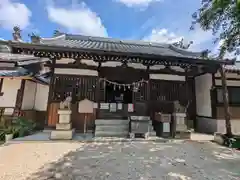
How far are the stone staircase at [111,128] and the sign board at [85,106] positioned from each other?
59 cm

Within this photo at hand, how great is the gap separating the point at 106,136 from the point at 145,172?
350 cm

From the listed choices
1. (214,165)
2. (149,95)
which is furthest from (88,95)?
(214,165)

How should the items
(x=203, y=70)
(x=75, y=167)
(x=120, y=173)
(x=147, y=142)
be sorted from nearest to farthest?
(x=120, y=173) < (x=75, y=167) < (x=147, y=142) < (x=203, y=70)

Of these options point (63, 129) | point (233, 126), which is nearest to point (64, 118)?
point (63, 129)

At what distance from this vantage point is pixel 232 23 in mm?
4723

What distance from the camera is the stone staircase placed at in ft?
21.5

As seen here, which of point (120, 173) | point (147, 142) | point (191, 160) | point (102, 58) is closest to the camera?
point (120, 173)

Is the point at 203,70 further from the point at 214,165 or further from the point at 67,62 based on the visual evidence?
the point at 67,62

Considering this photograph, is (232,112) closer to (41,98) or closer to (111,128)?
(111,128)

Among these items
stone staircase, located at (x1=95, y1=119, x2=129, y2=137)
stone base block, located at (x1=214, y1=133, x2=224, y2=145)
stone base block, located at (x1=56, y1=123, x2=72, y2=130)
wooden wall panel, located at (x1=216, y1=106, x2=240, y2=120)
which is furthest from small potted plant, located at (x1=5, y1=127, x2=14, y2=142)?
wooden wall panel, located at (x1=216, y1=106, x2=240, y2=120)

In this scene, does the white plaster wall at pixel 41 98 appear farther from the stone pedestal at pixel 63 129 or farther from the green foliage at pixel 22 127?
the stone pedestal at pixel 63 129

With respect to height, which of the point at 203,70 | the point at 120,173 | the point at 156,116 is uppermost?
the point at 203,70

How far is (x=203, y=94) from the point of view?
28.1 feet

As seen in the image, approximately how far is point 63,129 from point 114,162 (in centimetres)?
290
